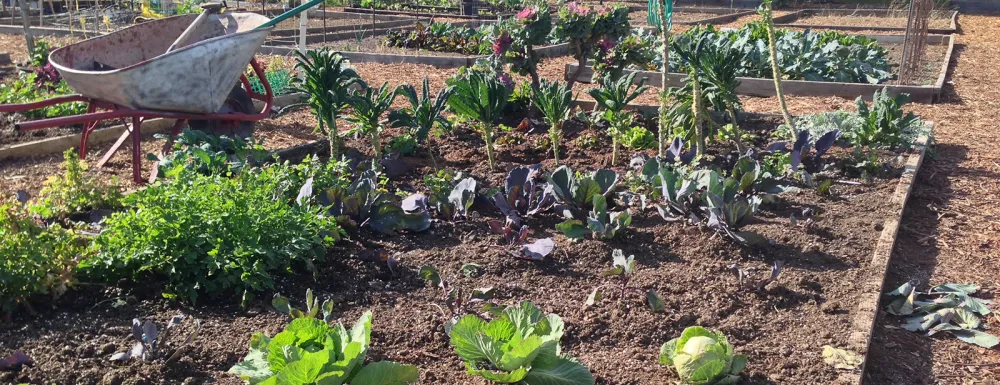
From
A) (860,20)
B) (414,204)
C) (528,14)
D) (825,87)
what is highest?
(528,14)

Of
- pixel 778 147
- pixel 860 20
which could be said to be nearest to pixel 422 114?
pixel 778 147

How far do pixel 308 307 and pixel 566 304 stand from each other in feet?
3.42

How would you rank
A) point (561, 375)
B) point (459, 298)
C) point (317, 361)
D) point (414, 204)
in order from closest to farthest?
point (317, 361)
point (561, 375)
point (459, 298)
point (414, 204)

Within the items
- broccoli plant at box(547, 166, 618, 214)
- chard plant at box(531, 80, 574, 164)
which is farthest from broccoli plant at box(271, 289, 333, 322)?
chard plant at box(531, 80, 574, 164)

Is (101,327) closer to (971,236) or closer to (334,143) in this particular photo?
(334,143)

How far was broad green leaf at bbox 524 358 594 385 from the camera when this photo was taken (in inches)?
101

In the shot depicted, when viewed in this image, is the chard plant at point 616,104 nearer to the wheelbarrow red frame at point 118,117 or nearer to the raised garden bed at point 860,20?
the wheelbarrow red frame at point 118,117

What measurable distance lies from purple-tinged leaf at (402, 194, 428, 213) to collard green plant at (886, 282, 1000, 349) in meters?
2.21

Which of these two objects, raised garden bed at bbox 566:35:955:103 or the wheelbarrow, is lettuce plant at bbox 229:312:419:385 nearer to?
the wheelbarrow

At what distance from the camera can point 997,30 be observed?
1470 cm

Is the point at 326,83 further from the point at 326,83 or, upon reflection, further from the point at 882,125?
the point at 882,125

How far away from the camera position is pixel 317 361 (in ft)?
7.47

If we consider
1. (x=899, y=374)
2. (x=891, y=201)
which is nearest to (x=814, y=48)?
(x=891, y=201)

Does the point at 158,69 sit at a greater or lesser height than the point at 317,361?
greater
